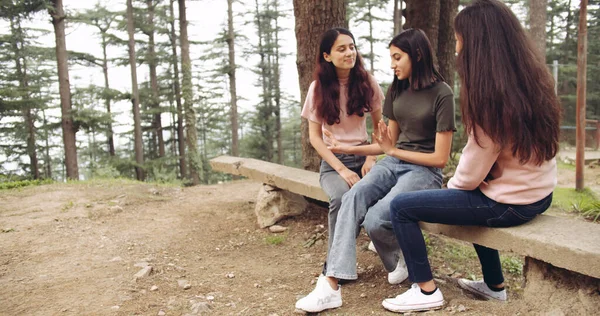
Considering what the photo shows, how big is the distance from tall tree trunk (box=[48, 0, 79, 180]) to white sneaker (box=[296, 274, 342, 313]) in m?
11.2

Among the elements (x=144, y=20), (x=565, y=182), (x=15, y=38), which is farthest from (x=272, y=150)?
(x=565, y=182)

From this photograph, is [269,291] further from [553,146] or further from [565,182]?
[565,182]

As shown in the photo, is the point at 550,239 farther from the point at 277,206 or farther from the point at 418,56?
the point at 277,206

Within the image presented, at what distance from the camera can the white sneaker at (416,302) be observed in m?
2.58

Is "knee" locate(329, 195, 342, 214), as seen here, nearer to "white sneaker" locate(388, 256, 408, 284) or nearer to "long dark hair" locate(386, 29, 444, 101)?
"white sneaker" locate(388, 256, 408, 284)

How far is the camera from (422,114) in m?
2.92

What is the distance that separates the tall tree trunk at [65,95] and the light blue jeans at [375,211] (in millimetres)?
11217

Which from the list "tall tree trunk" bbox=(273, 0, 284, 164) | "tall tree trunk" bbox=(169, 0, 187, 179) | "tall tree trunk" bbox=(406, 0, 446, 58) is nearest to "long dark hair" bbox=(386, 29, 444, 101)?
"tall tree trunk" bbox=(406, 0, 446, 58)

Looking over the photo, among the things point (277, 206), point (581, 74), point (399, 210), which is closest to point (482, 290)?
point (399, 210)

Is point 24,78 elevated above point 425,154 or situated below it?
above

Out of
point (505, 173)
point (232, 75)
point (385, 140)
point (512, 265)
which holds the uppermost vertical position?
point (232, 75)

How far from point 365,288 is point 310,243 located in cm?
120

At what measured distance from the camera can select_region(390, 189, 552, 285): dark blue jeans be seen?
242 centimetres

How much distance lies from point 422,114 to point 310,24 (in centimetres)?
215
